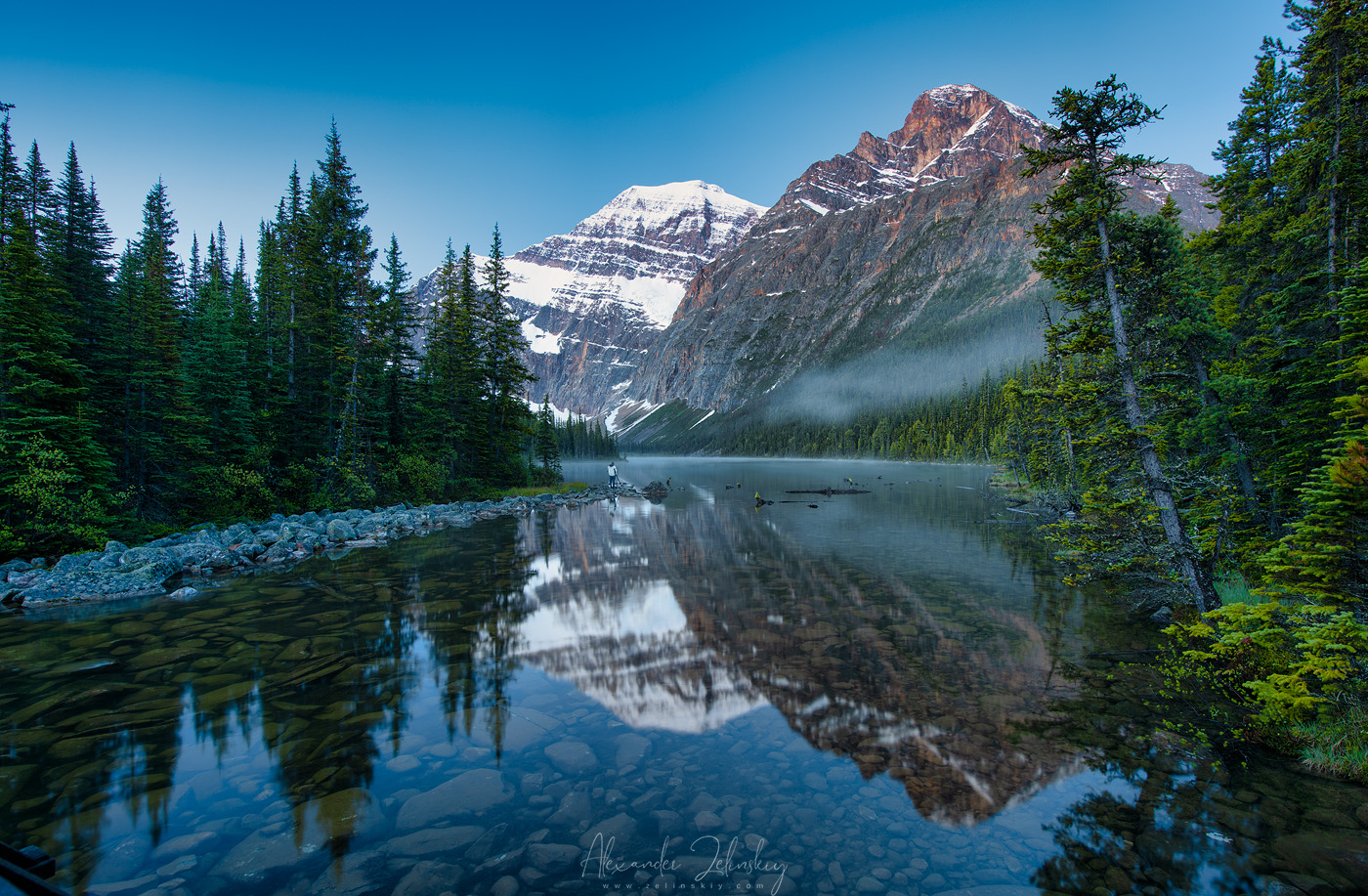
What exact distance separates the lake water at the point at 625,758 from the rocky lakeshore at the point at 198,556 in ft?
4.03

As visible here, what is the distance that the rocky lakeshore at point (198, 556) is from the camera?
13.4 metres

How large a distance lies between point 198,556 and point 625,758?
1679cm

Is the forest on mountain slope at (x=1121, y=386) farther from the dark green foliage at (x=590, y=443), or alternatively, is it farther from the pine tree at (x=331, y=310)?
the dark green foliage at (x=590, y=443)

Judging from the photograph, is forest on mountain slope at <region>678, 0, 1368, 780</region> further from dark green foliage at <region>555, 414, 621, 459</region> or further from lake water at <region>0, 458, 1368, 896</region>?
dark green foliage at <region>555, 414, 621, 459</region>

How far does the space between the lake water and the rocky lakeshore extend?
123 centimetres

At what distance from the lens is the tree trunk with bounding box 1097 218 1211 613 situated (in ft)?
31.4

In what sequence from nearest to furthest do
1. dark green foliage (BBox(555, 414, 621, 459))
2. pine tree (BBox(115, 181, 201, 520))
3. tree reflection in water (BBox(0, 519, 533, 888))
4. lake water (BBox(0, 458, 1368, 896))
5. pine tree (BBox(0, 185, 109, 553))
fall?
1. lake water (BBox(0, 458, 1368, 896))
2. tree reflection in water (BBox(0, 519, 533, 888))
3. pine tree (BBox(0, 185, 109, 553))
4. pine tree (BBox(115, 181, 201, 520))
5. dark green foliage (BBox(555, 414, 621, 459))

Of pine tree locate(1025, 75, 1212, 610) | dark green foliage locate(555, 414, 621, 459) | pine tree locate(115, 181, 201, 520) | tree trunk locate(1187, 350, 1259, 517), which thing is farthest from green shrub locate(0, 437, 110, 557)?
dark green foliage locate(555, 414, 621, 459)

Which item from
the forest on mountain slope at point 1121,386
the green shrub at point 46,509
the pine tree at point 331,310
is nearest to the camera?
the forest on mountain slope at point 1121,386

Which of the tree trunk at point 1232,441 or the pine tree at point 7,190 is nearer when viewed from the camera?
the tree trunk at point 1232,441

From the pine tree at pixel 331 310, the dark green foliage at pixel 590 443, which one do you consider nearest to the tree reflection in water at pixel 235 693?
the pine tree at pixel 331 310

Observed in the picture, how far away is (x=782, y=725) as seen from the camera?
7465mm

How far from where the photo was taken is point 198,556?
16.1 meters

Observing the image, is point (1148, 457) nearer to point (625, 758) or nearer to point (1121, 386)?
point (1121, 386)
